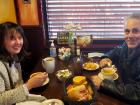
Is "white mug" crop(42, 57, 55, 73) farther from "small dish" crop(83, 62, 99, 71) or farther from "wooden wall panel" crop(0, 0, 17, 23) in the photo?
"wooden wall panel" crop(0, 0, 17, 23)

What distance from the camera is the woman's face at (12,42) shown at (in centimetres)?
170

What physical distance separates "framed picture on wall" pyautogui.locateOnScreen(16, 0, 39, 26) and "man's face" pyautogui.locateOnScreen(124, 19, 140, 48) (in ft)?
3.70

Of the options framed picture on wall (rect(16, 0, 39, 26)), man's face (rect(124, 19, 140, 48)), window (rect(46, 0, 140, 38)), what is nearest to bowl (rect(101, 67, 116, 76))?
man's face (rect(124, 19, 140, 48))

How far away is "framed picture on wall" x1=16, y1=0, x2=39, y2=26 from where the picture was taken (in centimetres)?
258

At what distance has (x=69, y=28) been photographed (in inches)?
95.0

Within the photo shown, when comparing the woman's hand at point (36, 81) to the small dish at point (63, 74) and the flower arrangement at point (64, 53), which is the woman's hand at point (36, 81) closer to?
the small dish at point (63, 74)

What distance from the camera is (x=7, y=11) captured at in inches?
99.5

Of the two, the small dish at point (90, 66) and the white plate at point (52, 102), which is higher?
the small dish at point (90, 66)

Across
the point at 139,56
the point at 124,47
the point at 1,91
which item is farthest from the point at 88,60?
the point at 1,91

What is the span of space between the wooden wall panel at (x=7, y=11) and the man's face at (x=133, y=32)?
4.18 ft

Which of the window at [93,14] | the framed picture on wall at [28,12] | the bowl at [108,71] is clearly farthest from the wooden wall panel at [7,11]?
the bowl at [108,71]

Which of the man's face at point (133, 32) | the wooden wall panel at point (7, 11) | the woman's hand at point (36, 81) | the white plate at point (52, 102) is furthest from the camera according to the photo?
the wooden wall panel at point (7, 11)

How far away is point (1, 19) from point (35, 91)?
3.48 ft

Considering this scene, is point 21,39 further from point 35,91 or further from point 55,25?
point 55,25
